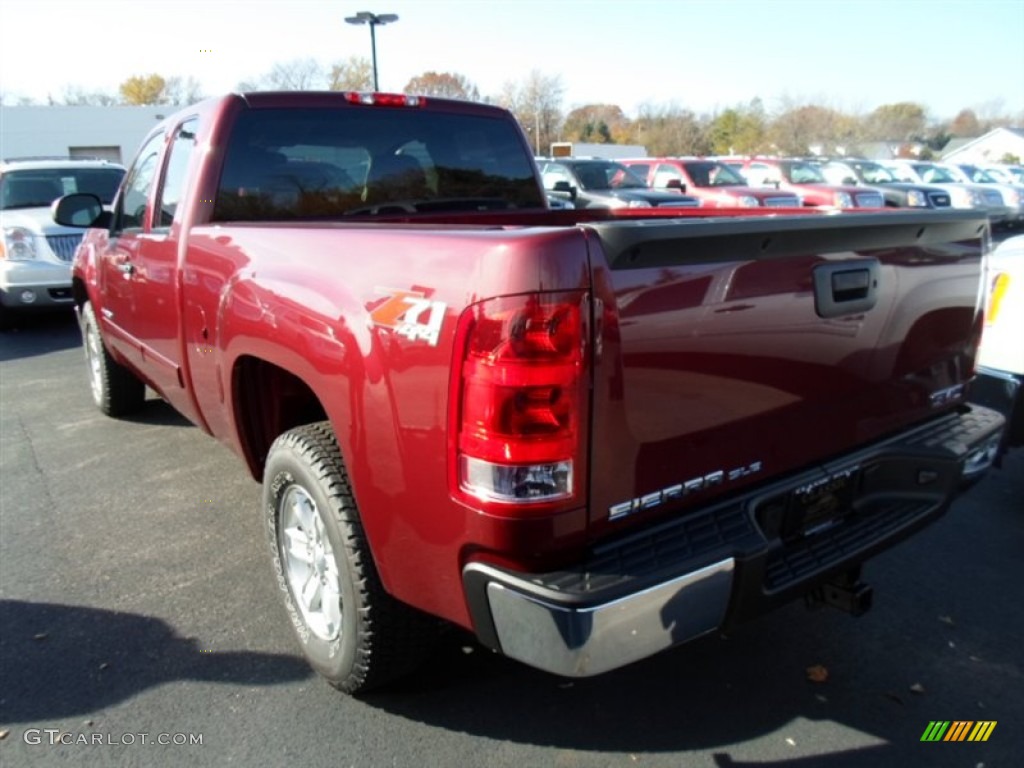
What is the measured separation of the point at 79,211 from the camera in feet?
17.0

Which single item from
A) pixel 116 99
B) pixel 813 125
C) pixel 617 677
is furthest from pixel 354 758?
pixel 813 125

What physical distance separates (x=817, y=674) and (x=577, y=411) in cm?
166

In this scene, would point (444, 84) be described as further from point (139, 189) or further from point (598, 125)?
point (139, 189)

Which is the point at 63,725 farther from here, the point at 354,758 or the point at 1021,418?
the point at 1021,418

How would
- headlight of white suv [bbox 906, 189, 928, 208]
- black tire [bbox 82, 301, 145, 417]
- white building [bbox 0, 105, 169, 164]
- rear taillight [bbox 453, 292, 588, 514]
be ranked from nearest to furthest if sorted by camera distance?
rear taillight [bbox 453, 292, 588, 514] → black tire [bbox 82, 301, 145, 417] → headlight of white suv [bbox 906, 189, 928, 208] → white building [bbox 0, 105, 169, 164]

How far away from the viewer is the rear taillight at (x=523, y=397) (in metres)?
1.87

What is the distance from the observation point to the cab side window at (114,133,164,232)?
4.21 m

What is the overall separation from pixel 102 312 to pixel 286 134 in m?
2.23

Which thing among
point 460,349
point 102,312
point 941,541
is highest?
point 460,349

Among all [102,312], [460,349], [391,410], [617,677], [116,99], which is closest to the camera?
[460,349]

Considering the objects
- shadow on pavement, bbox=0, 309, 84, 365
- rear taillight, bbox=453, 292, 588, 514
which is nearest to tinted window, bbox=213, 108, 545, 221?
rear taillight, bbox=453, 292, 588, 514

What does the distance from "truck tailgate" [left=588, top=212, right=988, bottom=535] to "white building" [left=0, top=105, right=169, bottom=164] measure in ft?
135

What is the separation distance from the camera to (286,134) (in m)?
3.68

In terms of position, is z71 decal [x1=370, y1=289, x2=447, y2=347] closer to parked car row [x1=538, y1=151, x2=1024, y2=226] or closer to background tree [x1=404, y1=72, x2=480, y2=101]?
parked car row [x1=538, y1=151, x2=1024, y2=226]
